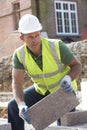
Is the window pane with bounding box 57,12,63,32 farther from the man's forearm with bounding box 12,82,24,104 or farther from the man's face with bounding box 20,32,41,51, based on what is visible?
the man's face with bounding box 20,32,41,51

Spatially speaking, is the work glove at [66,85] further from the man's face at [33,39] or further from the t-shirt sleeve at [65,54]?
the man's face at [33,39]

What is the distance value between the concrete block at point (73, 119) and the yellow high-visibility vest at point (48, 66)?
49 centimetres

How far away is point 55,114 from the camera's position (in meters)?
5.20

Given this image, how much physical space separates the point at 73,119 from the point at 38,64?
82cm

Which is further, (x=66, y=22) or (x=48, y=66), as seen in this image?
(x=66, y=22)

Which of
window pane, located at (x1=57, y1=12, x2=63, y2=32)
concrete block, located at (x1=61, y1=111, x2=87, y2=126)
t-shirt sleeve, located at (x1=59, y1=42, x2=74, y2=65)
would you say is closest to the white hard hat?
t-shirt sleeve, located at (x1=59, y1=42, x2=74, y2=65)

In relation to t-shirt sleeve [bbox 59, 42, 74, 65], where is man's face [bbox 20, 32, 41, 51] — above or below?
above

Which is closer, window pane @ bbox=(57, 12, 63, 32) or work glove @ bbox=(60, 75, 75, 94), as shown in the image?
work glove @ bbox=(60, 75, 75, 94)

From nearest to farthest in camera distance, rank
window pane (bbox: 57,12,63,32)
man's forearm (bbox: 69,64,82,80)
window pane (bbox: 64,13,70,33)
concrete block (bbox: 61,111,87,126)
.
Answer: concrete block (bbox: 61,111,87,126)
man's forearm (bbox: 69,64,82,80)
window pane (bbox: 57,12,63,32)
window pane (bbox: 64,13,70,33)

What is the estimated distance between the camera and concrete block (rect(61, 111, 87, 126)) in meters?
5.04

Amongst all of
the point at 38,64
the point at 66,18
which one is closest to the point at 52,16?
the point at 66,18

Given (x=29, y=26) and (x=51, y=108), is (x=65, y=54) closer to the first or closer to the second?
(x=29, y=26)

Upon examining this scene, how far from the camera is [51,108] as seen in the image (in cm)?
520

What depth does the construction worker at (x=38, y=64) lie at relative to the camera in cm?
518
